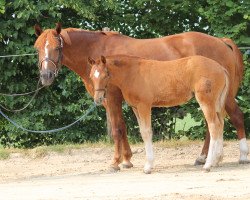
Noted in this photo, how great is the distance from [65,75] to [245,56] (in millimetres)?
3366

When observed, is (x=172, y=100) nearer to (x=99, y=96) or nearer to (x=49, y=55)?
(x=99, y=96)

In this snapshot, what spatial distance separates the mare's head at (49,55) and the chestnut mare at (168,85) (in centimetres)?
75


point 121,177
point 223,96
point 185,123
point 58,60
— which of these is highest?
point 58,60

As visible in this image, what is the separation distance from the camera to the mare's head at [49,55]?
11641mm

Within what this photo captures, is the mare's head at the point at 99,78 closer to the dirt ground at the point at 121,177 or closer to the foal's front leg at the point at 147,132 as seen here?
the foal's front leg at the point at 147,132

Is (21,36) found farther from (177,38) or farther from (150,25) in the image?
(177,38)

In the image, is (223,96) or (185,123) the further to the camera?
(185,123)

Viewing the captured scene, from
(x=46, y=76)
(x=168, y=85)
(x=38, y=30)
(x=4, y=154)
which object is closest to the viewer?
(x=168, y=85)

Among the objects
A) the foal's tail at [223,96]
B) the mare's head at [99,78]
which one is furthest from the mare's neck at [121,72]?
the foal's tail at [223,96]

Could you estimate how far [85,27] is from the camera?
50.8 feet

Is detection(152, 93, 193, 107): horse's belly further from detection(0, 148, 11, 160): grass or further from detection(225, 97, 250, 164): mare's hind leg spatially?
detection(0, 148, 11, 160): grass

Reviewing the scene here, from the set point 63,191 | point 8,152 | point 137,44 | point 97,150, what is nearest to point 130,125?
point 97,150

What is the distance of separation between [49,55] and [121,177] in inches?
83.6

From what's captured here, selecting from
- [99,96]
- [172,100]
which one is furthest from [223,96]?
[99,96]
